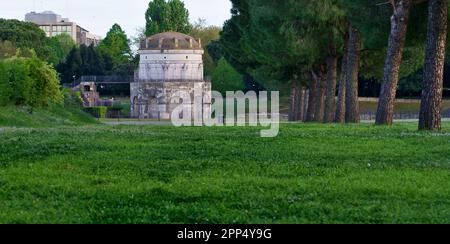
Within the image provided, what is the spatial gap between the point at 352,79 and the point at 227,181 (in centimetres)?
1857

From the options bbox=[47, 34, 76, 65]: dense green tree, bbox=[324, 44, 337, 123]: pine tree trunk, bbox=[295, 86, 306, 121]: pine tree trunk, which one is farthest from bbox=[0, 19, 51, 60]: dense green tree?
bbox=[324, 44, 337, 123]: pine tree trunk

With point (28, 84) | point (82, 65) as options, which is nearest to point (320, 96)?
point (28, 84)

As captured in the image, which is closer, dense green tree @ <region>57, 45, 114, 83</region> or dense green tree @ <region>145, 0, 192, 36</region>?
dense green tree @ <region>57, 45, 114, 83</region>

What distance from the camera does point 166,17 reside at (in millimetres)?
98312

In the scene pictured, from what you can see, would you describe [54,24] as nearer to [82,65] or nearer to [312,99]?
[82,65]

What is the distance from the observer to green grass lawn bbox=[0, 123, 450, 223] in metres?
7.52

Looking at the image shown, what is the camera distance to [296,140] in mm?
14609

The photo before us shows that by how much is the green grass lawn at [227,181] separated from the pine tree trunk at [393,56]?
7.07 m

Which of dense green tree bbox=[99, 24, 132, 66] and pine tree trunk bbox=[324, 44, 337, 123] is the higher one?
dense green tree bbox=[99, 24, 132, 66]

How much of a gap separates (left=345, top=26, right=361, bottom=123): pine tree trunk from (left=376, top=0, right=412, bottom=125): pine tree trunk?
16.5 ft

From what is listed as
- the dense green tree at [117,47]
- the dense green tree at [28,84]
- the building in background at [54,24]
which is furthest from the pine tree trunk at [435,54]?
the building in background at [54,24]

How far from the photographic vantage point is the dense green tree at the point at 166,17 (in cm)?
9812

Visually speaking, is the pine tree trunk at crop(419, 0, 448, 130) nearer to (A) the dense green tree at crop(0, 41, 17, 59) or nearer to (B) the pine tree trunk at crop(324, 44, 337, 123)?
(B) the pine tree trunk at crop(324, 44, 337, 123)
